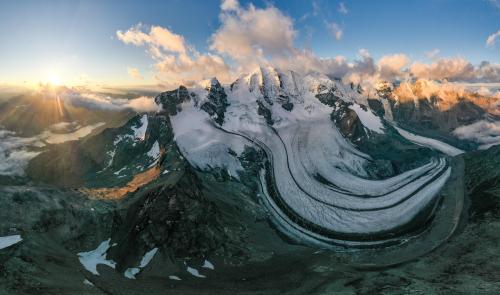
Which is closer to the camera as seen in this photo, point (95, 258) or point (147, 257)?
point (95, 258)

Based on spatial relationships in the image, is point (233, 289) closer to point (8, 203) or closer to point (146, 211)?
point (146, 211)

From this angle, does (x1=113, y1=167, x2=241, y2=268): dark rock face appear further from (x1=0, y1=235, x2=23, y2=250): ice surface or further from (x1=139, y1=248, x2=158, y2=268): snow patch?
(x1=0, y1=235, x2=23, y2=250): ice surface

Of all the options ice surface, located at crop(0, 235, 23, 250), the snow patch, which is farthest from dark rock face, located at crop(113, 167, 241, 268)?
ice surface, located at crop(0, 235, 23, 250)

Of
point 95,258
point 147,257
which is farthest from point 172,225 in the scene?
point 95,258

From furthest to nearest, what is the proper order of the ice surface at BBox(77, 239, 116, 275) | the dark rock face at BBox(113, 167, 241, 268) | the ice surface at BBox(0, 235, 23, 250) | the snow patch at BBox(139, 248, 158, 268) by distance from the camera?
1. the dark rock face at BBox(113, 167, 241, 268)
2. the snow patch at BBox(139, 248, 158, 268)
3. the ice surface at BBox(77, 239, 116, 275)
4. the ice surface at BBox(0, 235, 23, 250)

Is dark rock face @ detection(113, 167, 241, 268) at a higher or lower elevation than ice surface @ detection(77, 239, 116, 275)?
higher

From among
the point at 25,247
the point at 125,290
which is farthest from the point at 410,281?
the point at 25,247

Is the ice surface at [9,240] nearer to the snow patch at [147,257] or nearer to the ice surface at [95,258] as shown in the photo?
the ice surface at [95,258]

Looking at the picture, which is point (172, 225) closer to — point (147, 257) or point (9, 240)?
point (147, 257)
